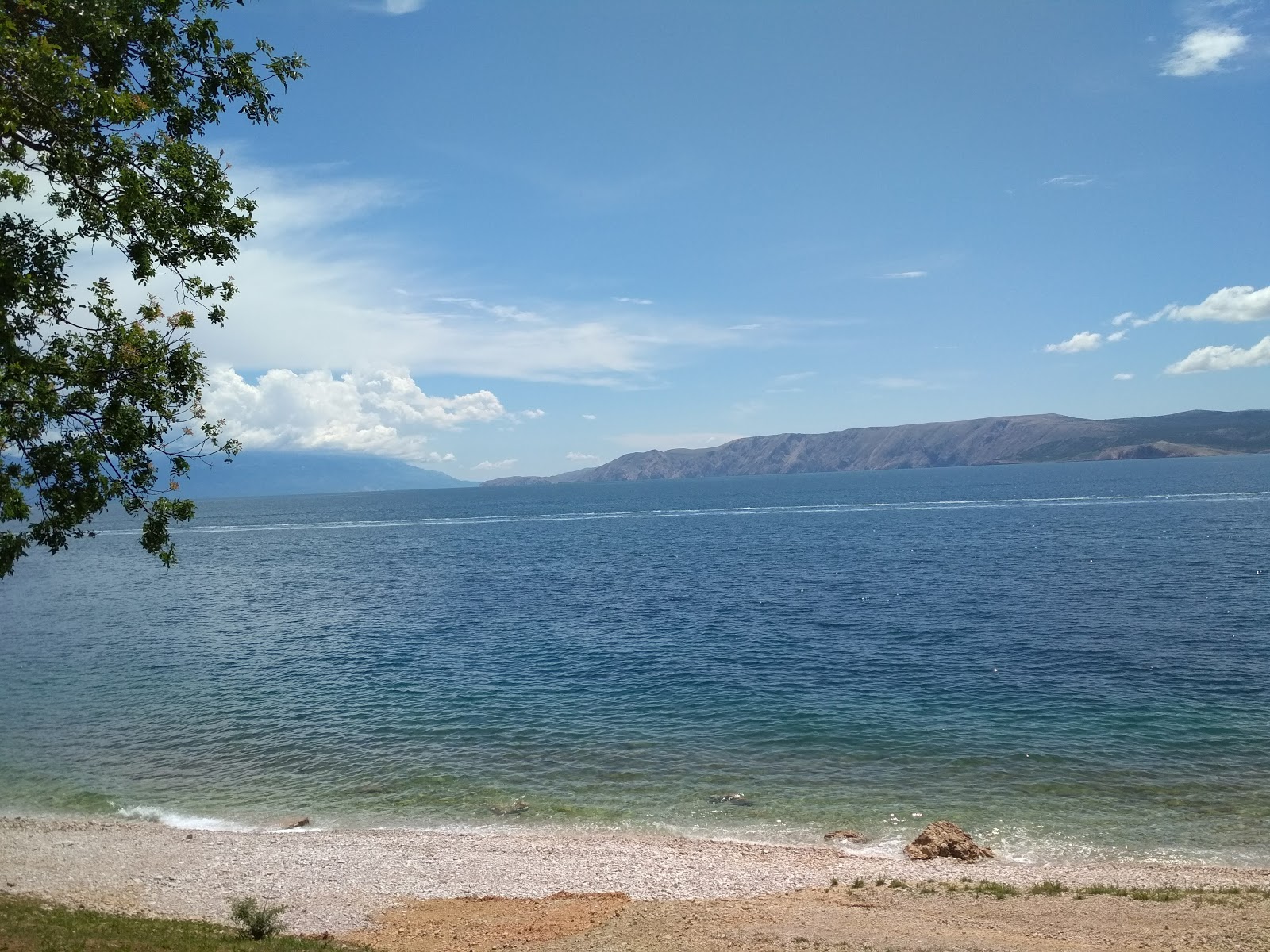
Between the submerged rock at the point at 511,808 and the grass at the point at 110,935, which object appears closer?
the grass at the point at 110,935

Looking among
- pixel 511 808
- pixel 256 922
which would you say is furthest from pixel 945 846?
pixel 256 922

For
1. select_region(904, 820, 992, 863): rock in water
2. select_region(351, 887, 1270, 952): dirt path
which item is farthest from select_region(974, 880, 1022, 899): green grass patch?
select_region(904, 820, 992, 863): rock in water

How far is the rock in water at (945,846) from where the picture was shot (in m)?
27.1

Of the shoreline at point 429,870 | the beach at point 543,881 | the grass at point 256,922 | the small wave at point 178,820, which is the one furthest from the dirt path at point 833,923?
the small wave at point 178,820

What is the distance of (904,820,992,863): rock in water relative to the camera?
1068 inches

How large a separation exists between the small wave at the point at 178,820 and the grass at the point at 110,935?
10207mm

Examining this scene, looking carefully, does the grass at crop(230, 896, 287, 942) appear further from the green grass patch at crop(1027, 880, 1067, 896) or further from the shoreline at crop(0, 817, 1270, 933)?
the green grass patch at crop(1027, 880, 1067, 896)

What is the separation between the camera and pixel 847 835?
2956 cm

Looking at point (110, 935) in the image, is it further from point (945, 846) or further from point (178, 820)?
point (945, 846)

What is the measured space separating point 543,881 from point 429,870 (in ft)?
13.3

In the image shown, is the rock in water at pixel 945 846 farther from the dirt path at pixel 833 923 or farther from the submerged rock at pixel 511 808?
the submerged rock at pixel 511 808

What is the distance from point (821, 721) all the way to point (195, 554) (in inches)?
5992

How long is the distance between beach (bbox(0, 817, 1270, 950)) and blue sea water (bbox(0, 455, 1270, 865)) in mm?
2099

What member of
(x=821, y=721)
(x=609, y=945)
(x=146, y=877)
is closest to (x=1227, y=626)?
(x=821, y=721)
